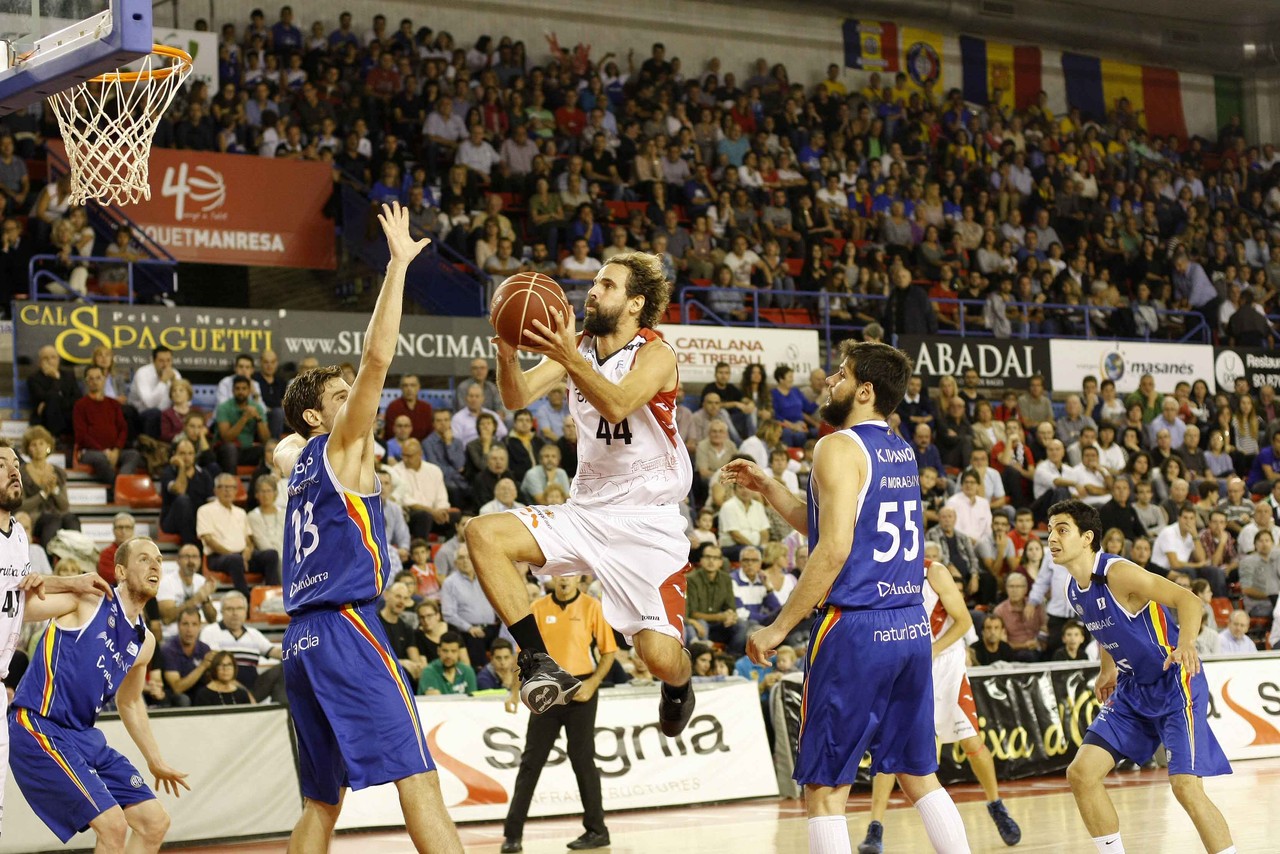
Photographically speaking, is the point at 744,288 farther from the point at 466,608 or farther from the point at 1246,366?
the point at 1246,366

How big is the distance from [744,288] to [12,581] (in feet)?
44.7

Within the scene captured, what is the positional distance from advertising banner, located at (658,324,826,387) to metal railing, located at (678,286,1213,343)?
534mm

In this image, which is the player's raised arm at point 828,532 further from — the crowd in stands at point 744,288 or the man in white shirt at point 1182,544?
the man in white shirt at point 1182,544

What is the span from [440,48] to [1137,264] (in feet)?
38.0

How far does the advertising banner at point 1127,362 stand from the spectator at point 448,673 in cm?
1106

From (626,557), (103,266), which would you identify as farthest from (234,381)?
(626,557)

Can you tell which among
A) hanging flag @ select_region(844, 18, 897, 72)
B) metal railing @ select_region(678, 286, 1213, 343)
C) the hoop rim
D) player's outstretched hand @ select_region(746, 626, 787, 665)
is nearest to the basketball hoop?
the hoop rim

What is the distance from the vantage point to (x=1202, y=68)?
31297 mm

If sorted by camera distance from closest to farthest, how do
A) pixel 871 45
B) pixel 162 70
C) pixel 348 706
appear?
pixel 348 706 < pixel 162 70 < pixel 871 45

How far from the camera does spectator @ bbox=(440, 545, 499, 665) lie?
42.5 feet

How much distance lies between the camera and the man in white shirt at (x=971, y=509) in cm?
1617

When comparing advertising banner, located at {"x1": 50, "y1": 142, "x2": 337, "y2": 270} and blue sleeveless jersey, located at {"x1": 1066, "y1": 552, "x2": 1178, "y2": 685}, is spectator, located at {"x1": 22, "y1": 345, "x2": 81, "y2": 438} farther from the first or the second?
blue sleeveless jersey, located at {"x1": 1066, "y1": 552, "x2": 1178, "y2": 685}

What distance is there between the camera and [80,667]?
23.5ft

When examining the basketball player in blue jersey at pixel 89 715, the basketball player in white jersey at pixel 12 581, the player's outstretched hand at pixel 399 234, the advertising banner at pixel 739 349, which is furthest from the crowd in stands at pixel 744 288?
the player's outstretched hand at pixel 399 234
